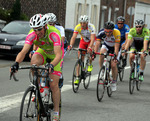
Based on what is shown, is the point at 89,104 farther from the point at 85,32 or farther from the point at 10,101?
the point at 85,32

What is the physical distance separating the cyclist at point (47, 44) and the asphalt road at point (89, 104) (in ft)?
3.28

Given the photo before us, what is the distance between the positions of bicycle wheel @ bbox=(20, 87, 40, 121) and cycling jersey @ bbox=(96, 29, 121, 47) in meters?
4.73

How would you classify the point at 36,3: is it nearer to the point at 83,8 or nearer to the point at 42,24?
the point at 83,8

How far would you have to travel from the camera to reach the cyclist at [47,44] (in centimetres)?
580

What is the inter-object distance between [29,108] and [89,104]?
3.28 m

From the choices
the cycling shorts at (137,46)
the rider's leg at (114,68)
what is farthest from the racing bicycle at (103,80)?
the cycling shorts at (137,46)

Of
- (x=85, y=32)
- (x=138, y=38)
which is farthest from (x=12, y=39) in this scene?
(x=138, y=38)

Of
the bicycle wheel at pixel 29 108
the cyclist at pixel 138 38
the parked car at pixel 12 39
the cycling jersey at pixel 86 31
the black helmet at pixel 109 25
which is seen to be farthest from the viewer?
the parked car at pixel 12 39

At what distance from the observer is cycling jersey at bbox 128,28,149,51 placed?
11.3 meters

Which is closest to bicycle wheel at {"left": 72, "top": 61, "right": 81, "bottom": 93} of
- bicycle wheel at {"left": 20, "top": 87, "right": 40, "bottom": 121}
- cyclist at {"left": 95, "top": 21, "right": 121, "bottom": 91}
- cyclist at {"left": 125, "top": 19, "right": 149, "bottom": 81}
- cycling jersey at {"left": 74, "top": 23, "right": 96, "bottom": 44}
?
cyclist at {"left": 95, "top": 21, "right": 121, "bottom": 91}

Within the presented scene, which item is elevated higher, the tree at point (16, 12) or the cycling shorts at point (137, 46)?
the tree at point (16, 12)

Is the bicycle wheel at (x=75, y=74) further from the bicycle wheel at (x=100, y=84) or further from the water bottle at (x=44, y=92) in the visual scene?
the water bottle at (x=44, y=92)

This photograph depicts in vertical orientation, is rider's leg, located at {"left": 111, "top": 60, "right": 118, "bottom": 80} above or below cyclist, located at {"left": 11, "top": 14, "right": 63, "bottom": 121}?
below

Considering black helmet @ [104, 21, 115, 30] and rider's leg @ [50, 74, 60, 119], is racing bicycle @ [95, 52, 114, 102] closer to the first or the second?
black helmet @ [104, 21, 115, 30]
